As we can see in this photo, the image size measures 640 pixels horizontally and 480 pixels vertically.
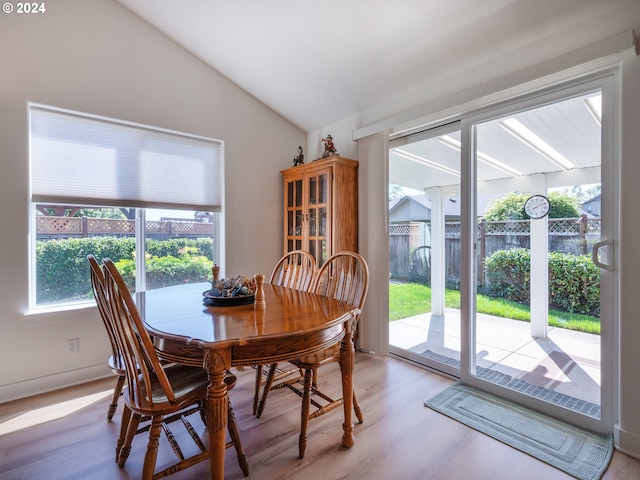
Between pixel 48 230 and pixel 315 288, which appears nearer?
pixel 315 288

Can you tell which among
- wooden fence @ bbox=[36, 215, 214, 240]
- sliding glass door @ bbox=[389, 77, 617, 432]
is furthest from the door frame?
wooden fence @ bbox=[36, 215, 214, 240]

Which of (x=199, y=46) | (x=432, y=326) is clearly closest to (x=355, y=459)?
(x=432, y=326)

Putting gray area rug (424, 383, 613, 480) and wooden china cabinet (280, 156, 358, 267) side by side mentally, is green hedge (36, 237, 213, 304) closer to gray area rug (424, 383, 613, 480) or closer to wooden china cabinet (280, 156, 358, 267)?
wooden china cabinet (280, 156, 358, 267)

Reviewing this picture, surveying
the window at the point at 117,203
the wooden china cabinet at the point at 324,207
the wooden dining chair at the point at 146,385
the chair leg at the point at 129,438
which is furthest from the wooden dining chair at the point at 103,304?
the wooden china cabinet at the point at 324,207

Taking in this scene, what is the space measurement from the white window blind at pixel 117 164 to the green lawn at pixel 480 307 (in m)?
1.98

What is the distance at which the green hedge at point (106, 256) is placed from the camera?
246 centimetres

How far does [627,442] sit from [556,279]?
2.95ft

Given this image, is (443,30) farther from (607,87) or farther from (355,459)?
(355,459)

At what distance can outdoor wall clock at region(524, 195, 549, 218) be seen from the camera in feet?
6.98

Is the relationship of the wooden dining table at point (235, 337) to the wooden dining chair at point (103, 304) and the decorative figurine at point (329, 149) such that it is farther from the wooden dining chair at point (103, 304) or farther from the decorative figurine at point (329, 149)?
the decorative figurine at point (329, 149)

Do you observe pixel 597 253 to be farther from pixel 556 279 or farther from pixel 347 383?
pixel 347 383

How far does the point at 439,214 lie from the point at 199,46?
260 centimetres

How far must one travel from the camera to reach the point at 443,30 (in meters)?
2.04

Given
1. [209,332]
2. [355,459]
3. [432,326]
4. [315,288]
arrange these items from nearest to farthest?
[209,332], [355,459], [315,288], [432,326]
